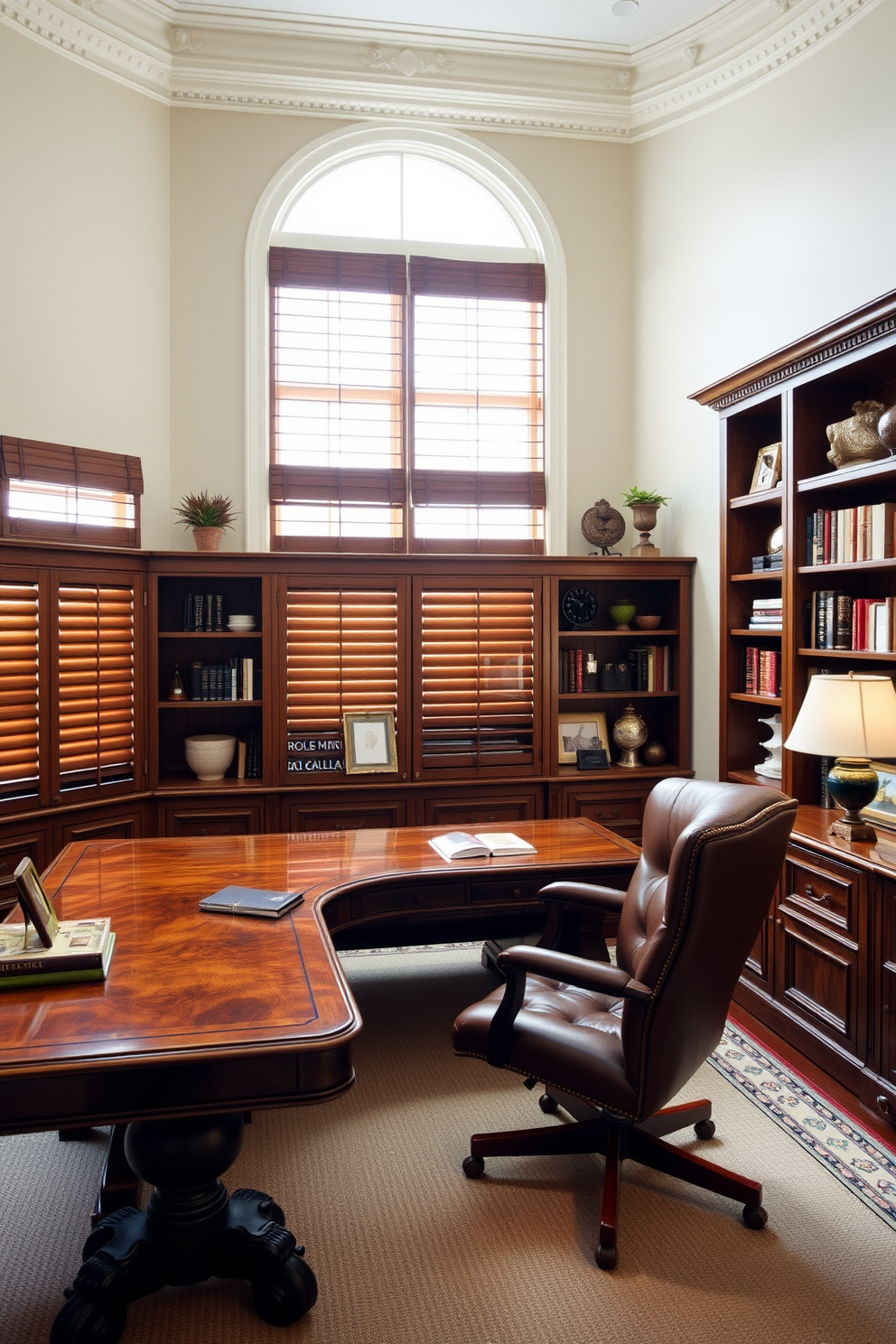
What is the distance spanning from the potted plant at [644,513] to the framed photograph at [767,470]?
2.57ft

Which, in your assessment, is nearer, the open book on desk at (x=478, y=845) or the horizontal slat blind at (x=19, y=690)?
the open book on desk at (x=478, y=845)

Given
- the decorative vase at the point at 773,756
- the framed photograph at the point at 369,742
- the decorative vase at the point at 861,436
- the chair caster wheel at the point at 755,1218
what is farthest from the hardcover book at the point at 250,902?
the decorative vase at the point at 861,436

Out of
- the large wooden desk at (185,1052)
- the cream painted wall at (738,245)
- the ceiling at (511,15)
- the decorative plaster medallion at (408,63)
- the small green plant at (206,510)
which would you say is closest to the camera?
the large wooden desk at (185,1052)

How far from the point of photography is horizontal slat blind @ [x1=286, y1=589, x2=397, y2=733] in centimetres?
454

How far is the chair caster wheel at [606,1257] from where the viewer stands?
2180 millimetres

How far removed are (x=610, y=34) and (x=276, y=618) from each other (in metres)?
3.46

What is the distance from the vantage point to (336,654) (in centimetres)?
457

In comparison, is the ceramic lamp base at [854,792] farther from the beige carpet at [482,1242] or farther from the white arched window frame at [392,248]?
the white arched window frame at [392,248]

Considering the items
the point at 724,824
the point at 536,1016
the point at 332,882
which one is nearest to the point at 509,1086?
the point at 536,1016

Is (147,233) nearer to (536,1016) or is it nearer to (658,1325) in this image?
(536,1016)

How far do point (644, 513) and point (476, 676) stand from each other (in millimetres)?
1240

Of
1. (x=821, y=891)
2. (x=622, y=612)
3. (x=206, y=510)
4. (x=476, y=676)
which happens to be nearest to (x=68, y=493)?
(x=206, y=510)

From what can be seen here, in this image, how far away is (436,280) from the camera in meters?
5.02

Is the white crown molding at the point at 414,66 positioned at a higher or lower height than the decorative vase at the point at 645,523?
higher
